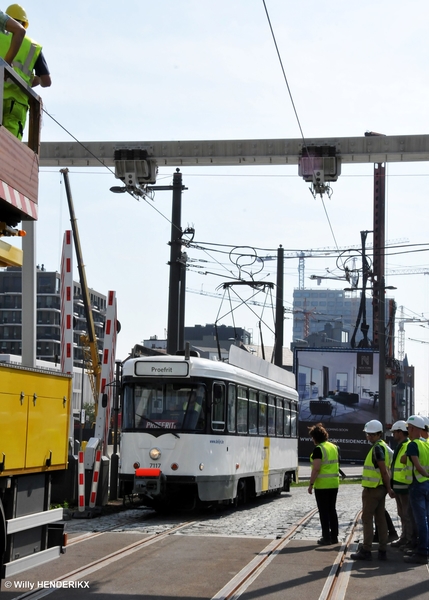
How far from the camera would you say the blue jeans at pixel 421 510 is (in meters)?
10.5

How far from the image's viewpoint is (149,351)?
19.1 metres

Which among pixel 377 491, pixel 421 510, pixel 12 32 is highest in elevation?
pixel 12 32

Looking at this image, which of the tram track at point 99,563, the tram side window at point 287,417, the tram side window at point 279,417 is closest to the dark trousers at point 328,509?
the tram track at point 99,563

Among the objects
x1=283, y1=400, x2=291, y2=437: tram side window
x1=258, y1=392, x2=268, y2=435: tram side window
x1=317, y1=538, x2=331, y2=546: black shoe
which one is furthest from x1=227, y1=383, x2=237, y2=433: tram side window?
x1=283, y1=400, x2=291, y2=437: tram side window

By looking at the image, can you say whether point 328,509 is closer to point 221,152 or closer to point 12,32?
point 221,152

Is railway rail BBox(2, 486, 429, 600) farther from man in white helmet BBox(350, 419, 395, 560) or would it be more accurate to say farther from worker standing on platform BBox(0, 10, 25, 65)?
worker standing on platform BBox(0, 10, 25, 65)

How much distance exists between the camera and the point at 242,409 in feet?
59.7

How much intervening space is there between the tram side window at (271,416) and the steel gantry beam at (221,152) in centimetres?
786

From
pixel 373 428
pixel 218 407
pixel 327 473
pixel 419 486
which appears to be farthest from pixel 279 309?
pixel 419 486

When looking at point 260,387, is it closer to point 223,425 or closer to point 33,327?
point 223,425

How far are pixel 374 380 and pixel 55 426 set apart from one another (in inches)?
2126

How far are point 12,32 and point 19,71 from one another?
37cm

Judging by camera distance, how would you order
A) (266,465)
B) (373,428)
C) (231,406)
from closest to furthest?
(373,428) < (231,406) < (266,465)

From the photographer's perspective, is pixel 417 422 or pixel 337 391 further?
pixel 337 391
